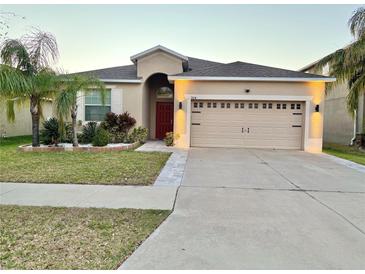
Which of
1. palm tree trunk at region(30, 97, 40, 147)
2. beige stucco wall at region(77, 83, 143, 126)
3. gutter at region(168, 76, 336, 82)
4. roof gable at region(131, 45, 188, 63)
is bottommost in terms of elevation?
palm tree trunk at region(30, 97, 40, 147)

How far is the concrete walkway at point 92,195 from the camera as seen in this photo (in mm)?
5348

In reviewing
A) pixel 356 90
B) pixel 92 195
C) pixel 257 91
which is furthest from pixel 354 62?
pixel 92 195

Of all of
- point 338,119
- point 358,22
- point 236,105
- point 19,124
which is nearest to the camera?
point 358,22

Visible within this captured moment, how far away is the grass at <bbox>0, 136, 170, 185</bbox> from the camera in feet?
23.6

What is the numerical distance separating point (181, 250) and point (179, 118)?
10.9 meters

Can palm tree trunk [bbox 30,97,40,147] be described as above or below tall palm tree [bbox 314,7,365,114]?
below

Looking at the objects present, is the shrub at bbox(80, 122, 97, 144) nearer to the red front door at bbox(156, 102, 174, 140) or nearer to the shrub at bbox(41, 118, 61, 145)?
the shrub at bbox(41, 118, 61, 145)

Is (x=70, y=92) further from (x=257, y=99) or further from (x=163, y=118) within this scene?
(x=257, y=99)

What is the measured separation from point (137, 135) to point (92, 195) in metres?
9.17

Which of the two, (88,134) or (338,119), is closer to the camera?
(88,134)

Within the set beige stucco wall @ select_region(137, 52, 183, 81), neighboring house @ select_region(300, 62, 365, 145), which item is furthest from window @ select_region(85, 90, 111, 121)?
neighboring house @ select_region(300, 62, 365, 145)

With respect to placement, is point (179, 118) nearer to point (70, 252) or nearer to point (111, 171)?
point (111, 171)

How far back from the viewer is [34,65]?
11828mm

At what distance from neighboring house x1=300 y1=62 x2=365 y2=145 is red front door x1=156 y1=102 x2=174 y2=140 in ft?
33.5
